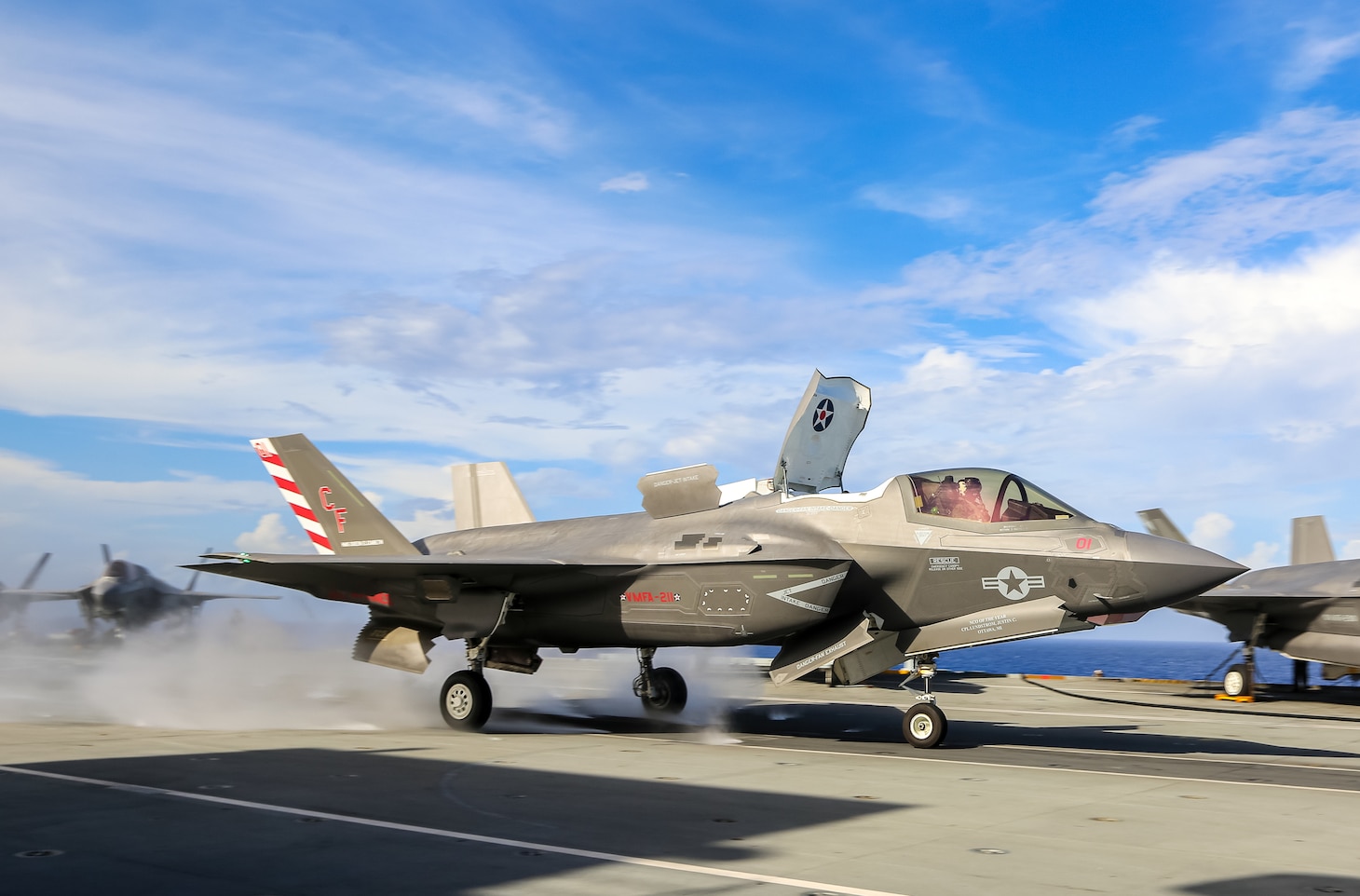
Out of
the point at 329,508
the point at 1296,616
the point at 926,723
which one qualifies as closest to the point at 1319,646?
the point at 1296,616

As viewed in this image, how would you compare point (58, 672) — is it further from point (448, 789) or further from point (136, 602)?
point (448, 789)

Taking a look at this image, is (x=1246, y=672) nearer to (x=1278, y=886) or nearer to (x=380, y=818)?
(x=1278, y=886)

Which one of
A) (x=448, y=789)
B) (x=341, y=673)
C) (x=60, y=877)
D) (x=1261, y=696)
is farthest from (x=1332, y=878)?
(x=1261, y=696)

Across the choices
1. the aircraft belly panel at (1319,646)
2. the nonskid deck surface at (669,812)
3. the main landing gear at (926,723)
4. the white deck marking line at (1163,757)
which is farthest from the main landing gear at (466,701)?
the aircraft belly panel at (1319,646)

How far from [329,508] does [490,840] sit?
12.1 m

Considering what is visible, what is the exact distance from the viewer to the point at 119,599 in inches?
1561

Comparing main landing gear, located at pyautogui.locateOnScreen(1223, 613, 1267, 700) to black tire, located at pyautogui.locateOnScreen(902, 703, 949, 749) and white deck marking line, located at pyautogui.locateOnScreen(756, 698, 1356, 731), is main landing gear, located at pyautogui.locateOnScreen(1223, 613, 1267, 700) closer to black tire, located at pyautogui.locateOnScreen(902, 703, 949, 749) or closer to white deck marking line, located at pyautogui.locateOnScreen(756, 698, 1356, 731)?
white deck marking line, located at pyautogui.locateOnScreen(756, 698, 1356, 731)

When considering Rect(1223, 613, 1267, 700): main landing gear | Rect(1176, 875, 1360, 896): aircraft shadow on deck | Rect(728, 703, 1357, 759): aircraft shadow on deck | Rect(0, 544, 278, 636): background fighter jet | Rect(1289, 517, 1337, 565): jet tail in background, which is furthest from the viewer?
Rect(0, 544, 278, 636): background fighter jet

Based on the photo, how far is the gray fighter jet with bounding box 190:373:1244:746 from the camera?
1193cm

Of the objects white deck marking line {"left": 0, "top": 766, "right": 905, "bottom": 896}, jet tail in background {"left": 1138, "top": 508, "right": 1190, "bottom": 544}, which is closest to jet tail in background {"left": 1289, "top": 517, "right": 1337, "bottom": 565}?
jet tail in background {"left": 1138, "top": 508, "right": 1190, "bottom": 544}

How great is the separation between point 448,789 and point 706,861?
3.56 metres

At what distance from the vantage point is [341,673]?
19.6 meters

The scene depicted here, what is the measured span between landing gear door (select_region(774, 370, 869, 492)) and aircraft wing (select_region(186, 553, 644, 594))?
3145 mm

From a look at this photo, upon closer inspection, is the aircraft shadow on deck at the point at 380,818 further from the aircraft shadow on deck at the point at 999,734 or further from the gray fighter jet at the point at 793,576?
the aircraft shadow on deck at the point at 999,734
